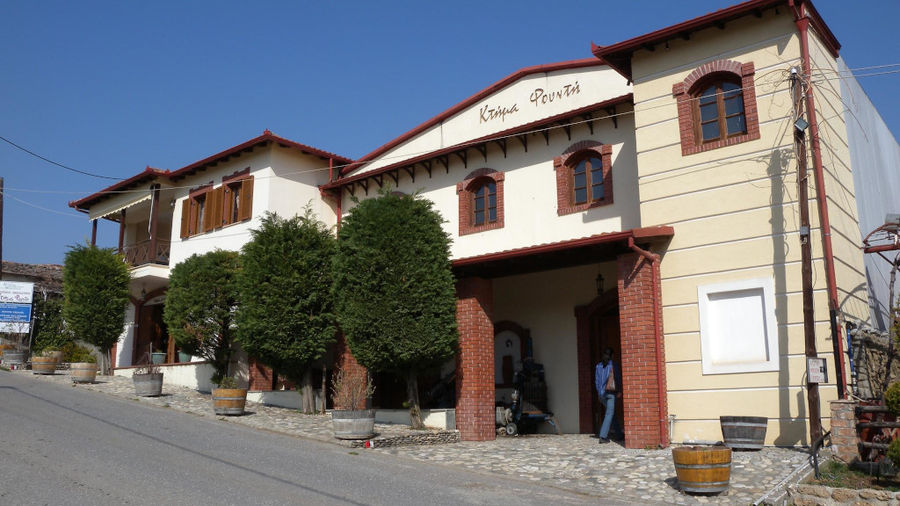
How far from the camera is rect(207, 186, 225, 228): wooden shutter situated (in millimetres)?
21703

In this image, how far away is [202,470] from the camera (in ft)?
30.5

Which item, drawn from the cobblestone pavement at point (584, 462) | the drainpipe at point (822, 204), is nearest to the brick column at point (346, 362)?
the cobblestone pavement at point (584, 462)

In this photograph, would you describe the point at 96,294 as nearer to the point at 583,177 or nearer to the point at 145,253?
the point at 145,253

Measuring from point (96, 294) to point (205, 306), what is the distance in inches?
248

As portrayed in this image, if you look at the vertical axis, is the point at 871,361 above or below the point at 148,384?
above

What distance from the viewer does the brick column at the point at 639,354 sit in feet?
38.4

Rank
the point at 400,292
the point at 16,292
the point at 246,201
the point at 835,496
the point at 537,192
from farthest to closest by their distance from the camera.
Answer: the point at 16,292
the point at 246,201
the point at 537,192
the point at 400,292
the point at 835,496

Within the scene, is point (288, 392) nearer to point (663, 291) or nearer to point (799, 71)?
point (663, 291)

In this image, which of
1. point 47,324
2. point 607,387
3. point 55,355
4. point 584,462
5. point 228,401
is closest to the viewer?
point 584,462

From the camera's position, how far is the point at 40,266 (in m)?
35.2

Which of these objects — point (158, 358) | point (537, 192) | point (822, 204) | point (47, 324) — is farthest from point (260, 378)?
point (47, 324)

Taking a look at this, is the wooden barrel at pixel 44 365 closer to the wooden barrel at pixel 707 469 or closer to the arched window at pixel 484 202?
the arched window at pixel 484 202

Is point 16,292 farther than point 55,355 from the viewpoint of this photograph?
Yes

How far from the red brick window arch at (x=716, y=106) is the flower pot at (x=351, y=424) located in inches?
287
